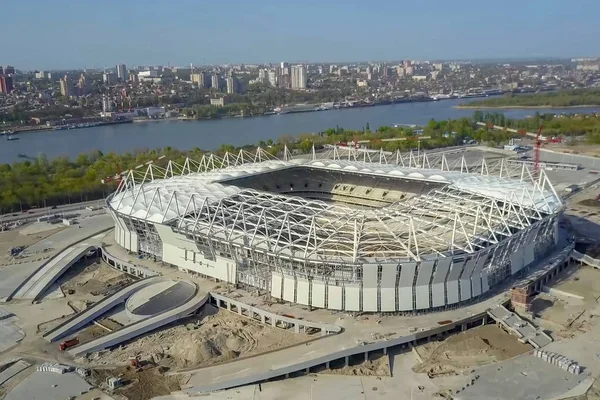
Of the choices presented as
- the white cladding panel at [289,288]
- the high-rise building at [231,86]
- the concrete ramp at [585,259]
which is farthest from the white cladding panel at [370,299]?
the high-rise building at [231,86]

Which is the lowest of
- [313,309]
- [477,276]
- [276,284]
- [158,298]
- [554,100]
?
[158,298]

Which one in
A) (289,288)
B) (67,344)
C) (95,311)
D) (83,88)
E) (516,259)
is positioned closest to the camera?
(67,344)

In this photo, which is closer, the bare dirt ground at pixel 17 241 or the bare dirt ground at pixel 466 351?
the bare dirt ground at pixel 466 351

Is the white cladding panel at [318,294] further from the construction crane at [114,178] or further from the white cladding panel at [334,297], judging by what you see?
the construction crane at [114,178]

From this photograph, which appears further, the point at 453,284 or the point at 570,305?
the point at 570,305

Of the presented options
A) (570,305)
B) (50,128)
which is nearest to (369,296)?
(570,305)

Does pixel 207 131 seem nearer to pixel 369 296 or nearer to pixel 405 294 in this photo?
pixel 369 296
